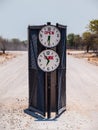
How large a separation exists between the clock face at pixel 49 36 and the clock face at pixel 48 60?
24 cm

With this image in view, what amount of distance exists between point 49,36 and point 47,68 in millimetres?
922

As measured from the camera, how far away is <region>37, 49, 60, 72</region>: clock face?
31.6 ft

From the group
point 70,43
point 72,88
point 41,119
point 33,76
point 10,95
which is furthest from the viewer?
point 70,43

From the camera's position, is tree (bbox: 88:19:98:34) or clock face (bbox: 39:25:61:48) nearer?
clock face (bbox: 39:25:61:48)

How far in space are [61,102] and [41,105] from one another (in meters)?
0.79

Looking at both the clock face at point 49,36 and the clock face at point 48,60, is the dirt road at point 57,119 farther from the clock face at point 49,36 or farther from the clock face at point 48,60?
→ the clock face at point 49,36

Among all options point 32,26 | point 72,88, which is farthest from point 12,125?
point 72,88

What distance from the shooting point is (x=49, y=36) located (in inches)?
371

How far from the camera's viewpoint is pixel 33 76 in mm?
10281

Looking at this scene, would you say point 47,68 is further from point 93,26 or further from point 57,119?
point 93,26

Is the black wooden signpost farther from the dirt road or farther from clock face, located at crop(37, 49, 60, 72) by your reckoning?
the dirt road

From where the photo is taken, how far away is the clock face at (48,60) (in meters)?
9.62

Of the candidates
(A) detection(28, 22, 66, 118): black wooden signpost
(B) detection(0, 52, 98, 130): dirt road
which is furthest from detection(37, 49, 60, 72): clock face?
(B) detection(0, 52, 98, 130): dirt road

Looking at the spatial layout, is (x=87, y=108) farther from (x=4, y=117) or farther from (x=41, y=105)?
(x=4, y=117)
